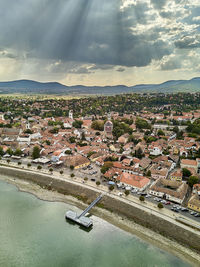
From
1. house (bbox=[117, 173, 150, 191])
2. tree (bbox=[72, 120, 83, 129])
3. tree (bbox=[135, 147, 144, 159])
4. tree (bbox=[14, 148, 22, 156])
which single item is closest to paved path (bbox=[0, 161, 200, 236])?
house (bbox=[117, 173, 150, 191])

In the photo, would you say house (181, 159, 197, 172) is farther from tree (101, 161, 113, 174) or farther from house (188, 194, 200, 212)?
tree (101, 161, 113, 174)

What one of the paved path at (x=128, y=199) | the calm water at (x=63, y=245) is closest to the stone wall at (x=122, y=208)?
the paved path at (x=128, y=199)

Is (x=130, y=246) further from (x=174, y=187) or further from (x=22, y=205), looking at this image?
(x=22, y=205)

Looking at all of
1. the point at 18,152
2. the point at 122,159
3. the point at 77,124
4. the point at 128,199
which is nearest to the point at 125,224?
the point at 128,199

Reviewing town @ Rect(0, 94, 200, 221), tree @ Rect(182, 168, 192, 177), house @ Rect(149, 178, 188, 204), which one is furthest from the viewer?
tree @ Rect(182, 168, 192, 177)

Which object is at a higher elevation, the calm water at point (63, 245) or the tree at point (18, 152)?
the tree at point (18, 152)

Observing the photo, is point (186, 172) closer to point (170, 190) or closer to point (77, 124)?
point (170, 190)

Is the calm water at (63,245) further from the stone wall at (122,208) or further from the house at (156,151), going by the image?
the house at (156,151)
